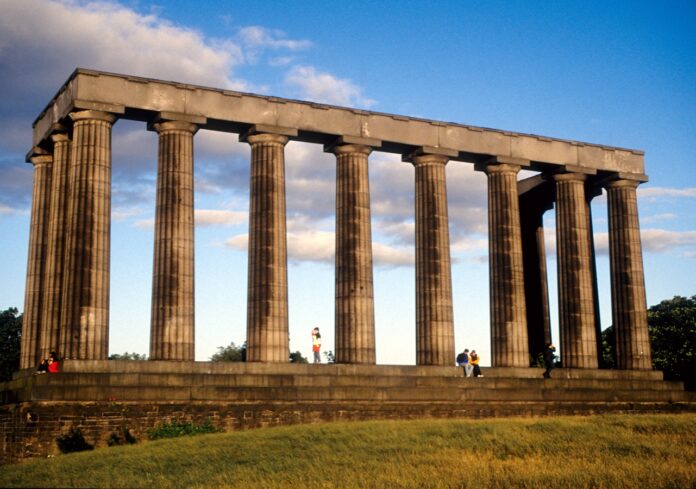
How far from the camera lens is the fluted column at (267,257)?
60.9m

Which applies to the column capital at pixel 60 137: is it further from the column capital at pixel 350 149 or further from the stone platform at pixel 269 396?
the column capital at pixel 350 149

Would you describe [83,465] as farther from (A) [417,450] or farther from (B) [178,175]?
(B) [178,175]

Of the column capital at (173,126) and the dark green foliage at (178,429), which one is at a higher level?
the column capital at (173,126)

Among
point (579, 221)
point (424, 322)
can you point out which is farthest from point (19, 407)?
point (579, 221)

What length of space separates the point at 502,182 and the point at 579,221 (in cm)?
689

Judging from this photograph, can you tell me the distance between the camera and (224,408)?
50.8 metres

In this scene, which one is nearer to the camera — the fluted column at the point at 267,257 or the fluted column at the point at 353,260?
the fluted column at the point at 267,257

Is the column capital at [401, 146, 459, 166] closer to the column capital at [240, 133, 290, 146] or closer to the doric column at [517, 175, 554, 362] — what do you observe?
the column capital at [240, 133, 290, 146]

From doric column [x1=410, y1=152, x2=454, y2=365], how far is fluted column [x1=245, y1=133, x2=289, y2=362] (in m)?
9.97

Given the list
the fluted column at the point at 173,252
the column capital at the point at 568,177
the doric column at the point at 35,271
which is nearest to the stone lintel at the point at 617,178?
the column capital at the point at 568,177

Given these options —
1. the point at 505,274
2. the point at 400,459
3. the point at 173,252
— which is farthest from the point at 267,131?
the point at 400,459

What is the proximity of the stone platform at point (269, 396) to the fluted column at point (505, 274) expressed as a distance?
1630 mm

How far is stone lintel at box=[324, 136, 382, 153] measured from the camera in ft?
217

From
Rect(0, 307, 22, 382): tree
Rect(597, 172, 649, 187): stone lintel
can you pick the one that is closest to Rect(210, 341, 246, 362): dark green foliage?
Rect(0, 307, 22, 382): tree
